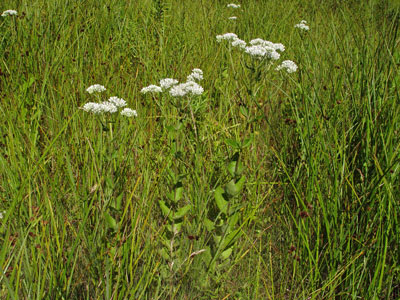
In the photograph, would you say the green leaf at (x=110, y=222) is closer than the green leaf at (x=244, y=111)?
Yes

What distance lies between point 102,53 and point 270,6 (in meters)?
2.96

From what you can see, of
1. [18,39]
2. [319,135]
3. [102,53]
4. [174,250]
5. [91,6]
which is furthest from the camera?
[91,6]

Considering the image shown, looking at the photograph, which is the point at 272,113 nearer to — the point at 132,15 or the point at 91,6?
the point at 132,15

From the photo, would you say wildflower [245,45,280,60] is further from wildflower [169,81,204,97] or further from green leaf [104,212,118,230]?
green leaf [104,212,118,230]

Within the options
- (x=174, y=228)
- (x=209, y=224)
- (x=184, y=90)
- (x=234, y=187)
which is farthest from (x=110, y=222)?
(x=184, y=90)

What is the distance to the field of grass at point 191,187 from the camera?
1253mm

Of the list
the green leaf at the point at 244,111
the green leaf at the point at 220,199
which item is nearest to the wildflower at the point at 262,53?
the green leaf at the point at 244,111

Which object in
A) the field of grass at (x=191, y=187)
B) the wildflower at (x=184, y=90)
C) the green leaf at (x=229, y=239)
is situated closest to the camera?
the field of grass at (x=191, y=187)

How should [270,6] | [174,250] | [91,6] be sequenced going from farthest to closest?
[270,6]
[91,6]
[174,250]

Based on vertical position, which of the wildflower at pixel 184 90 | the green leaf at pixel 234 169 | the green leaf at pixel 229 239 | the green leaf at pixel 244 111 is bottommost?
the green leaf at pixel 229 239

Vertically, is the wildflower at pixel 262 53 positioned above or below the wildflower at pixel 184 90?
above

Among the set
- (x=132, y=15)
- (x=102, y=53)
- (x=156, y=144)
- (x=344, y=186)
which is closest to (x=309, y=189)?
(x=344, y=186)

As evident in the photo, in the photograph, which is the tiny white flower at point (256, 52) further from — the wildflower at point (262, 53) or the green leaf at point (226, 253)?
the green leaf at point (226, 253)

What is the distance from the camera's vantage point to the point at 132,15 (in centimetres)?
354
